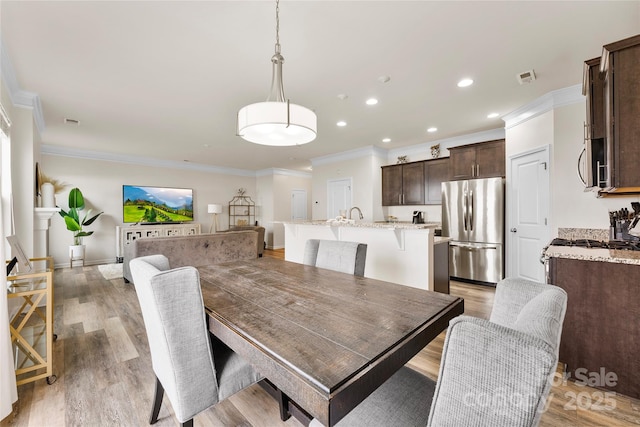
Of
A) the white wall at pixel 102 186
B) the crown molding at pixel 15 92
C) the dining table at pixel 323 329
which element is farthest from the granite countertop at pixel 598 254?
the white wall at pixel 102 186

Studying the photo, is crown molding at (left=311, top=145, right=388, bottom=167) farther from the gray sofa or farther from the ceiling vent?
the ceiling vent

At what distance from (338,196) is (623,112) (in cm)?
488

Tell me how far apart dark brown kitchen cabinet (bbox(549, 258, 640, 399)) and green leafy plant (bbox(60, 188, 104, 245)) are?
7423 millimetres

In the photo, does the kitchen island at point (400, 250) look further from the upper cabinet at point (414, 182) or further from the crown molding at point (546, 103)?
the upper cabinet at point (414, 182)

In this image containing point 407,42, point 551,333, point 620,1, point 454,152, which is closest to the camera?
point 551,333

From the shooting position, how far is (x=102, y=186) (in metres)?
6.16

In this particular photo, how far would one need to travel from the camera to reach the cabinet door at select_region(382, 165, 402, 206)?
18.5 ft

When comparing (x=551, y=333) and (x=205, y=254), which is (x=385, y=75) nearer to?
(x=551, y=333)

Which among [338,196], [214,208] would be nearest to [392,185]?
[338,196]

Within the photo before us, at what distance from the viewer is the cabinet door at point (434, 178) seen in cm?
502

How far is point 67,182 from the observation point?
5.75m

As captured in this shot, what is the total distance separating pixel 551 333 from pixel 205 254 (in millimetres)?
4355

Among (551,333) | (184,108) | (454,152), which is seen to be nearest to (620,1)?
(551,333)

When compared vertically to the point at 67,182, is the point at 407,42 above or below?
above
